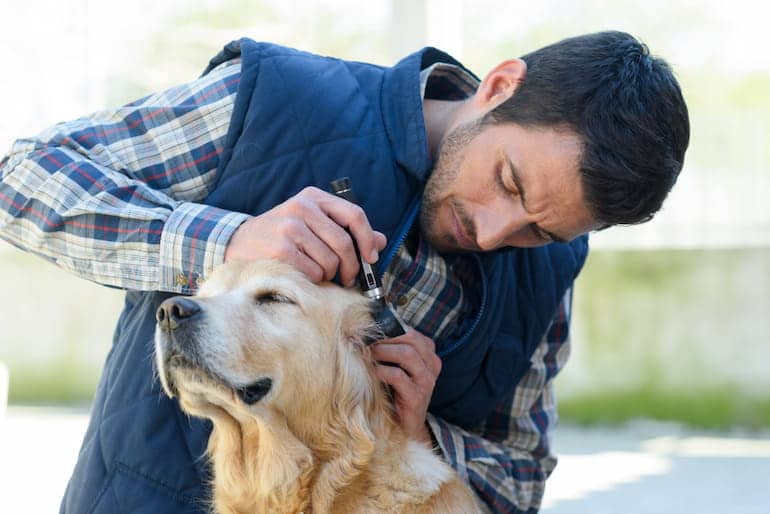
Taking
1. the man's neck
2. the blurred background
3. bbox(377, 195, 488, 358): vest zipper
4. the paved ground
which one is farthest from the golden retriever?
the blurred background

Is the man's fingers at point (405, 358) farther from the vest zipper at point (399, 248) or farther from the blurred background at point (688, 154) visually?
the blurred background at point (688, 154)

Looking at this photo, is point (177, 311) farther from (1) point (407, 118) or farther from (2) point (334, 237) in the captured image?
(1) point (407, 118)

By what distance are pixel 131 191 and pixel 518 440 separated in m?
1.25

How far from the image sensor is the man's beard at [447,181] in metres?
2.30

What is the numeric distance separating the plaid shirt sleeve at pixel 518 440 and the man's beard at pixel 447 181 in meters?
0.49

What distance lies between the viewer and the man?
7.02ft

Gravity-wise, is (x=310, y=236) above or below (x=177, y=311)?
above

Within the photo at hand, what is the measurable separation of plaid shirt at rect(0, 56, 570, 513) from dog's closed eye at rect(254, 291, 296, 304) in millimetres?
116

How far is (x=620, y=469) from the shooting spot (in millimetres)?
5562

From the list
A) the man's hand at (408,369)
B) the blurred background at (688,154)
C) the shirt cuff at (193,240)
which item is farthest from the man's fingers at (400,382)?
the blurred background at (688,154)

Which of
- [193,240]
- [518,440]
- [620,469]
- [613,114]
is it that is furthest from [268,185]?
[620,469]

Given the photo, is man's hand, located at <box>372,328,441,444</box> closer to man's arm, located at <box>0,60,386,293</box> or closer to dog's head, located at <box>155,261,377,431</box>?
dog's head, located at <box>155,261,377,431</box>

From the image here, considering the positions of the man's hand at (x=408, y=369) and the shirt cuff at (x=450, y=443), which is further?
the shirt cuff at (x=450, y=443)

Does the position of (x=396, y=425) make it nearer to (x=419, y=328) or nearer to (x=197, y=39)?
(x=419, y=328)
